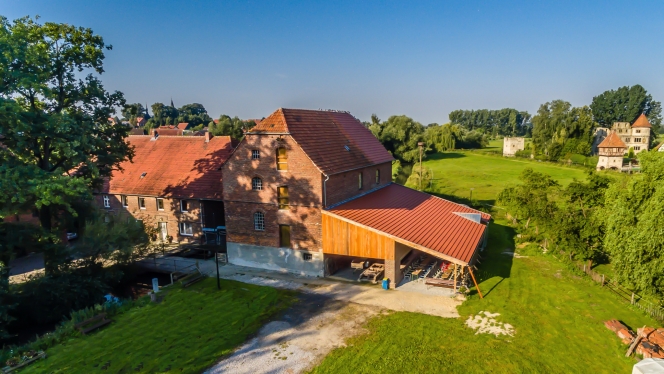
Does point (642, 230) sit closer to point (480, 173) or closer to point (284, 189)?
point (284, 189)

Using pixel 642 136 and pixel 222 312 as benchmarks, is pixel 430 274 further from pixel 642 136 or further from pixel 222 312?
pixel 642 136

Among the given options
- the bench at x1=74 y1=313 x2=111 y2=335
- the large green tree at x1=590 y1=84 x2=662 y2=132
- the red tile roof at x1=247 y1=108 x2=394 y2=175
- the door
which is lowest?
the bench at x1=74 y1=313 x2=111 y2=335

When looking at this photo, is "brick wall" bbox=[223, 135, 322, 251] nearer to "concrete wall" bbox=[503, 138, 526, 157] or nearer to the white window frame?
the white window frame

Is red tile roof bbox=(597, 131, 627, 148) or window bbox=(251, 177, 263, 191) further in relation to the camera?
red tile roof bbox=(597, 131, 627, 148)

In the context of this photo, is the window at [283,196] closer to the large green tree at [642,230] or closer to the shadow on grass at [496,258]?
the shadow on grass at [496,258]

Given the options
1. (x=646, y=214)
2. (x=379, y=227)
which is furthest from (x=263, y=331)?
(x=646, y=214)

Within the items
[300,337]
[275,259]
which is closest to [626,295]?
[300,337]

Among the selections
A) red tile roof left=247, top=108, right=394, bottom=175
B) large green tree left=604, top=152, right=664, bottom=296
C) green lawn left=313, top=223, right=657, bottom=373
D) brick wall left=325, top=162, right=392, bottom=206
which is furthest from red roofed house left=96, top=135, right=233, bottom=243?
large green tree left=604, top=152, right=664, bottom=296
